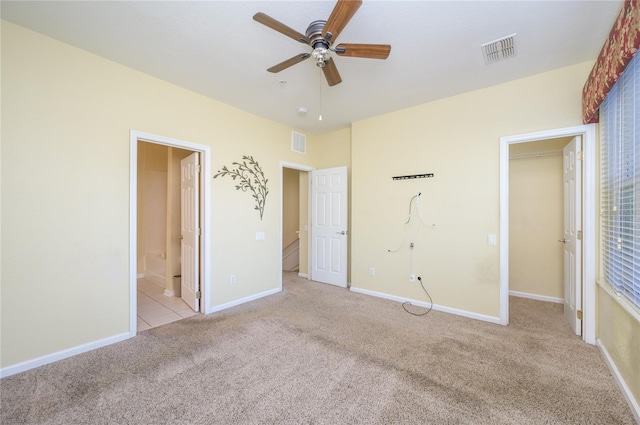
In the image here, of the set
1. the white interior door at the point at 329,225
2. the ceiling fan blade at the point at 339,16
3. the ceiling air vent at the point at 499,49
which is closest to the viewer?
the ceiling fan blade at the point at 339,16

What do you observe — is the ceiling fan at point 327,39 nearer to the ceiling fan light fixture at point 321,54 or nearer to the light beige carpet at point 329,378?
the ceiling fan light fixture at point 321,54

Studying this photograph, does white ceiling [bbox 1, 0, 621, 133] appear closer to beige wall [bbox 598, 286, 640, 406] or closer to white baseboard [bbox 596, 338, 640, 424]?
beige wall [bbox 598, 286, 640, 406]

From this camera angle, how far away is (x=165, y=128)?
2979 millimetres

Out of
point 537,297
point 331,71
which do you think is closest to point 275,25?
point 331,71

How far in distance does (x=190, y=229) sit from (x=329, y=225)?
7.39ft

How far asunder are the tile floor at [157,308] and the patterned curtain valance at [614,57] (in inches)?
181

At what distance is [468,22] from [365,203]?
2.56 metres

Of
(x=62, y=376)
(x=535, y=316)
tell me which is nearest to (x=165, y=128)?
(x=62, y=376)

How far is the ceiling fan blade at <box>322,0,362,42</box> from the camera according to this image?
59.2 inches

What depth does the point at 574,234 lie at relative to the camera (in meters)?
2.83

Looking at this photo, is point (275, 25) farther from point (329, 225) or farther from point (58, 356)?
point (329, 225)

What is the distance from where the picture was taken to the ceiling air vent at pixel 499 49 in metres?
2.25

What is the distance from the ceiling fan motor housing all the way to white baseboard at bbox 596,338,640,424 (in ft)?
10.3

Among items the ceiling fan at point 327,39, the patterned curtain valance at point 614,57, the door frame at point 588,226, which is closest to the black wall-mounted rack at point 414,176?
the door frame at point 588,226
